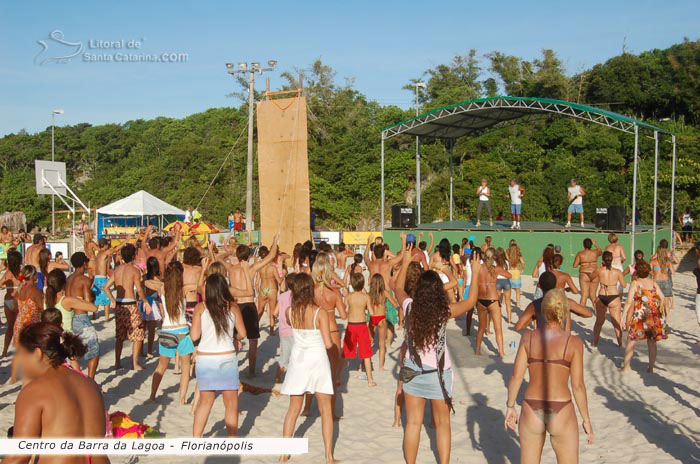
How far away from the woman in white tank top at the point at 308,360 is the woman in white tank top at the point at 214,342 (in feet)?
1.47

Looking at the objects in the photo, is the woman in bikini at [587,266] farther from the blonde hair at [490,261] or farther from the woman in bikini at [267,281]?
the woman in bikini at [267,281]

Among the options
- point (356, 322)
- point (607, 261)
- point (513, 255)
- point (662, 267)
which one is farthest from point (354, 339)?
point (662, 267)

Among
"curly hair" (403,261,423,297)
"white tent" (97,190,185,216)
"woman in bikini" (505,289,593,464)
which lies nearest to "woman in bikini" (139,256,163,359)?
"curly hair" (403,261,423,297)

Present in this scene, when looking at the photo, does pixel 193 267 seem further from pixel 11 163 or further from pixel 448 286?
pixel 11 163

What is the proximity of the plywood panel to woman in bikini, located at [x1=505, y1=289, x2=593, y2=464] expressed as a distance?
11.0 metres

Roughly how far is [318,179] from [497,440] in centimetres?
2918

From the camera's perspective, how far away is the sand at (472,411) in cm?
544

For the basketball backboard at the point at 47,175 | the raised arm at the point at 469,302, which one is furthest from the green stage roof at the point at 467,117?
the basketball backboard at the point at 47,175

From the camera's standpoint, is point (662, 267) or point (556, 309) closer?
point (556, 309)

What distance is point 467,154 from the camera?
1272 inches

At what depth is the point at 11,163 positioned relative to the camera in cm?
5059

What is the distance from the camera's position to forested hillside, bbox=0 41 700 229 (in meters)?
27.2

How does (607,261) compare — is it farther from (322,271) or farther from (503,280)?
(322,271)

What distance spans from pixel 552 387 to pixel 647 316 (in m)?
4.22
